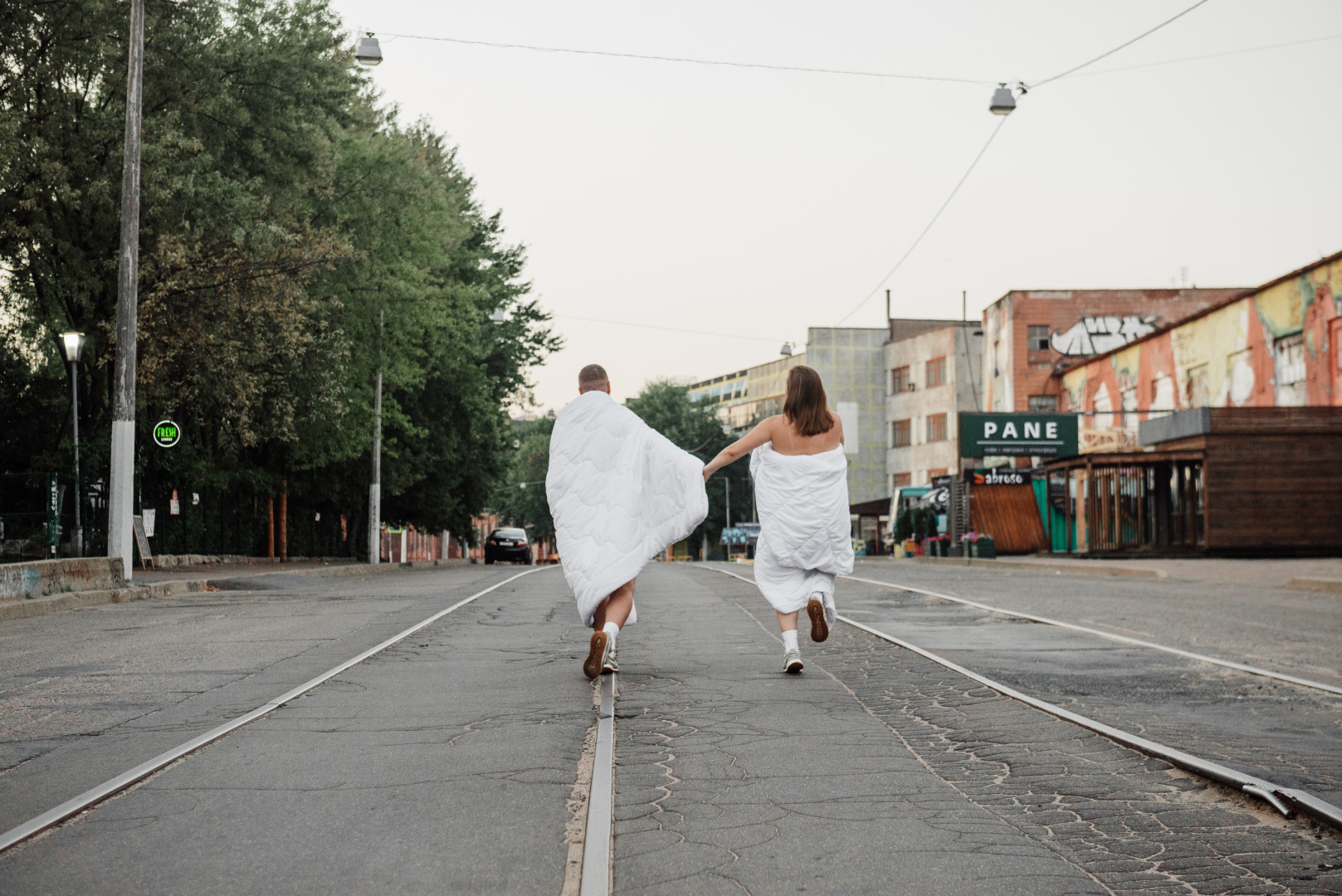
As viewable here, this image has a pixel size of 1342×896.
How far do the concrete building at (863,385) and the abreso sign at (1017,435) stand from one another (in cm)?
3720

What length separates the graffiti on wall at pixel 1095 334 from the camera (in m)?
57.9

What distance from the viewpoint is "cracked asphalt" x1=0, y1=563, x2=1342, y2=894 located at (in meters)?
3.75

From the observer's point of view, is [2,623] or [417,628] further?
[2,623]

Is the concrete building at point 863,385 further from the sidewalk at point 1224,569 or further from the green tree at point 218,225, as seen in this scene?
the green tree at point 218,225

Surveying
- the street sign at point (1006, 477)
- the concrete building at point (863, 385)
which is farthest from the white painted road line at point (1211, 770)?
Answer: the concrete building at point (863, 385)

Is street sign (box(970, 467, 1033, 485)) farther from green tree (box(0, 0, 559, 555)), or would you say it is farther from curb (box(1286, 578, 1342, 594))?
curb (box(1286, 578, 1342, 594))

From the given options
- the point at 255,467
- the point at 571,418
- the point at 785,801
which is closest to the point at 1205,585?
the point at 571,418

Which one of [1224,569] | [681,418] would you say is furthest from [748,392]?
[1224,569]

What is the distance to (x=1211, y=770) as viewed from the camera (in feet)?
16.1

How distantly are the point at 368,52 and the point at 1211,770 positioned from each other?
836 inches

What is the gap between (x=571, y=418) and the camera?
8.31m

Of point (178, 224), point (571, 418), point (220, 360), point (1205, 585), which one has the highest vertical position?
point (178, 224)

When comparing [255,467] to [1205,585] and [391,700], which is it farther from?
[391,700]

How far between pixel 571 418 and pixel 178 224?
61.7 ft
